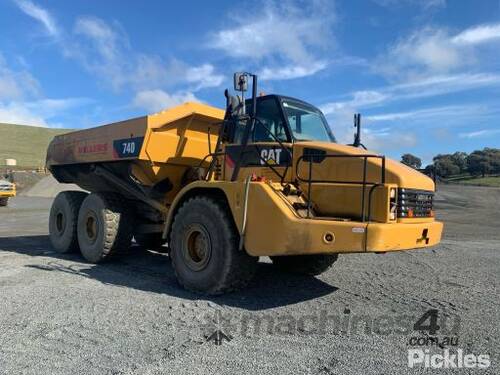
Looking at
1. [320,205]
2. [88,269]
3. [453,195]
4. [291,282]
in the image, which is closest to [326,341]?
[320,205]

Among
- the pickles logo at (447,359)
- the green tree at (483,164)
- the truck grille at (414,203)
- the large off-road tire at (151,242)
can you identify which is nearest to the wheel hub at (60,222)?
the large off-road tire at (151,242)

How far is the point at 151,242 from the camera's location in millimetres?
9852

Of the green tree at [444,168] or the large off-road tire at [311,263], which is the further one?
the green tree at [444,168]

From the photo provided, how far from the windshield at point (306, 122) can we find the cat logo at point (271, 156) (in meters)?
0.32

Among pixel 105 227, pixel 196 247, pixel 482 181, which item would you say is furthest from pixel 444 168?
pixel 482 181

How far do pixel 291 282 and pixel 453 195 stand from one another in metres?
27.8

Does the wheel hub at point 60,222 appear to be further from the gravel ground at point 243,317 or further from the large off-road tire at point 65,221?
the gravel ground at point 243,317

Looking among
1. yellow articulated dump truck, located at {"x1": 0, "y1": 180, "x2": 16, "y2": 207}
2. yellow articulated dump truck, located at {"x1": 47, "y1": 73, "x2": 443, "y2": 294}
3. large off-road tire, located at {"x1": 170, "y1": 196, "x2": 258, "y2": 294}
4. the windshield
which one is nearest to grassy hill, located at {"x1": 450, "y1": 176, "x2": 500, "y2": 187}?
yellow articulated dump truck, located at {"x1": 0, "y1": 180, "x2": 16, "y2": 207}

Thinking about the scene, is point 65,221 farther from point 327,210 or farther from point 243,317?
point 327,210

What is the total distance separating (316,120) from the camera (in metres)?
6.71

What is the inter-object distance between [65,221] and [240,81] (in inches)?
208

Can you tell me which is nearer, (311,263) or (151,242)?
(311,263)

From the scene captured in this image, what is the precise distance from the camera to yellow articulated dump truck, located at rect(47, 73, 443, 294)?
205 inches

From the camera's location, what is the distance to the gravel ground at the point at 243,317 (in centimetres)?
397
